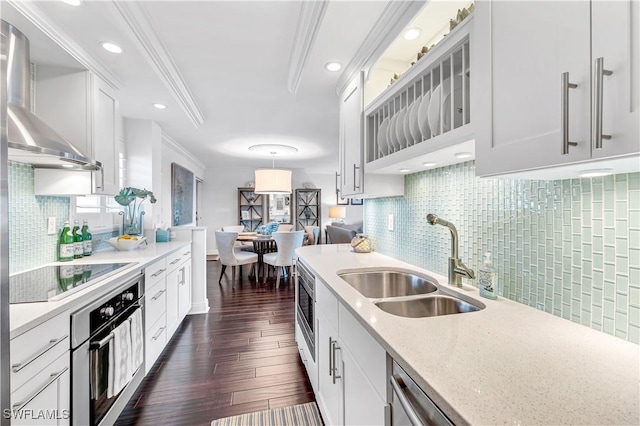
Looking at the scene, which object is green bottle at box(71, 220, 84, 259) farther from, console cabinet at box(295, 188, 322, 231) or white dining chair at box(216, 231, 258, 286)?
console cabinet at box(295, 188, 322, 231)

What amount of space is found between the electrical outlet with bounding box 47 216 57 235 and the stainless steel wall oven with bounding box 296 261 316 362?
5.91 feet

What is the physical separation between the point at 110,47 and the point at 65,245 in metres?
1.43

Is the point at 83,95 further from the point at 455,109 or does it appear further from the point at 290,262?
the point at 290,262

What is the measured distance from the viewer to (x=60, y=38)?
1680 mm

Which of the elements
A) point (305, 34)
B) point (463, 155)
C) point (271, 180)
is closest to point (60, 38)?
point (305, 34)

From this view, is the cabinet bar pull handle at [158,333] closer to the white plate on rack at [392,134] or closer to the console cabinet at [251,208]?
the white plate on rack at [392,134]

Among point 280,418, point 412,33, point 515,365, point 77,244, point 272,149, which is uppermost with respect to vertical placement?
point 272,149

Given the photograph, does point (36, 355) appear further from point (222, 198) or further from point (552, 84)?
point (222, 198)

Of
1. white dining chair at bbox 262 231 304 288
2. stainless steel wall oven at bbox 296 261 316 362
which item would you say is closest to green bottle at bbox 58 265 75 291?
stainless steel wall oven at bbox 296 261 316 362

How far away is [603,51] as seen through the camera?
1.78 ft

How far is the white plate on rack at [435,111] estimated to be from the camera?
115cm

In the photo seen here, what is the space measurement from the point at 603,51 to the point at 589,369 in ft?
2.30

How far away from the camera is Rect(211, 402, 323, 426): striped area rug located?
5.44 ft

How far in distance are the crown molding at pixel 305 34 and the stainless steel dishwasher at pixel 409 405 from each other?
1.61 meters
